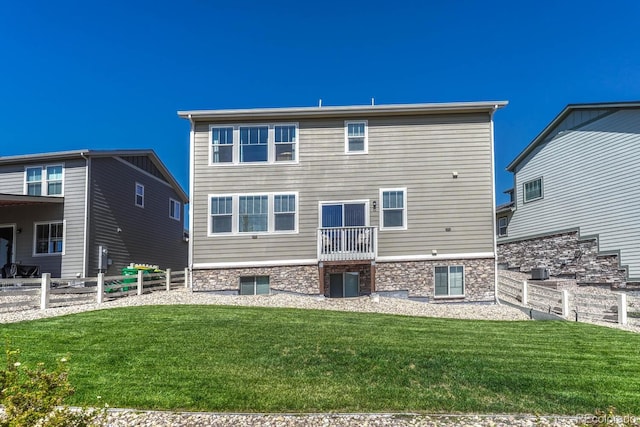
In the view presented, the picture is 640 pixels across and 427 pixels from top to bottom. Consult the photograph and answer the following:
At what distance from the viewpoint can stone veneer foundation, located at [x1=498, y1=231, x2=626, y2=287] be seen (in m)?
14.6

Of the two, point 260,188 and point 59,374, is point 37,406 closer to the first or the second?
point 59,374

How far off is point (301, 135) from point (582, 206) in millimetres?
11299

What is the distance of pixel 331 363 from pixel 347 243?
7.04 metres

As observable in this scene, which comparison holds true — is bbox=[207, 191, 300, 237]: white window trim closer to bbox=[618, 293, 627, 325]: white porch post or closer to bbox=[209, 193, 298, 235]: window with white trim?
bbox=[209, 193, 298, 235]: window with white trim

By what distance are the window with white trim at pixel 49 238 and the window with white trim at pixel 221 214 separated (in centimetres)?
632

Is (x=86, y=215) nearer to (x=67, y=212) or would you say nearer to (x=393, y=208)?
(x=67, y=212)

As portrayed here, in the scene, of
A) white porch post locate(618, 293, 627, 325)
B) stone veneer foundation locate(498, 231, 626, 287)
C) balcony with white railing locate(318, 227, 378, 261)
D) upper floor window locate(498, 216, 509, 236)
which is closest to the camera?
white porch post locate(618, 293, 627, 325)

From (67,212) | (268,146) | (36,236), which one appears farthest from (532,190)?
(36,236)

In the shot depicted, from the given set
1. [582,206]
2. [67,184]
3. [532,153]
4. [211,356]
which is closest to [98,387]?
[211,356]

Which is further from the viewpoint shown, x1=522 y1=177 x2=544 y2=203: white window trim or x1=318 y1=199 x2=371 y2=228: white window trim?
x1=522 y1=177 x2=544 y2=203: white window trim

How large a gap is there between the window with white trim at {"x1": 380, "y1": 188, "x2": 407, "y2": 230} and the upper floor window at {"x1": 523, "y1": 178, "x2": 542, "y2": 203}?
8.76m

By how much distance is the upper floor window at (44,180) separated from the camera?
15297 millimetres

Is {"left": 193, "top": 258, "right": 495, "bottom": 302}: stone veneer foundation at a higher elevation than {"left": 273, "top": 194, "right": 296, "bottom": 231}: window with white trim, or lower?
lower

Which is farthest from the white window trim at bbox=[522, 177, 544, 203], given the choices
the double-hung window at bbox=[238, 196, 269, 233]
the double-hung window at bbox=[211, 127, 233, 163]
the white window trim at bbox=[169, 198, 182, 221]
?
the white window trim at bbox=[169, 198, 182, 221]
